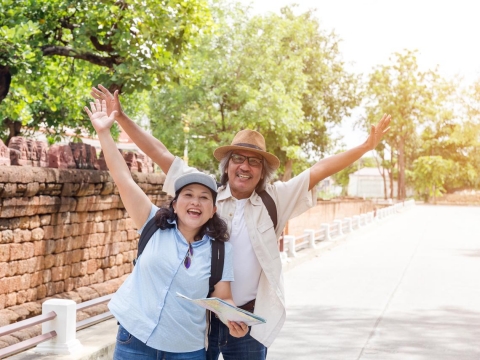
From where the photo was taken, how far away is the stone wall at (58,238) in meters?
8.76

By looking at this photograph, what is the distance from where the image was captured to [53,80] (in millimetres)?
20047

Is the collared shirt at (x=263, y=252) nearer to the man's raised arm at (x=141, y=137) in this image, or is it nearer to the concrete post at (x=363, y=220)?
the man's raised arm at (x=141, y=137)

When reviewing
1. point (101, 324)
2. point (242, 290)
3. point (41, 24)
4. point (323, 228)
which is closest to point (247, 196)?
point (242, 290)

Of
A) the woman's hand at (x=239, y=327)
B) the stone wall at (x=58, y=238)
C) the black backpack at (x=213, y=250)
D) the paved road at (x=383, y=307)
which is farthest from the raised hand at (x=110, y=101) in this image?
the stone wall at (x=58, y=238)

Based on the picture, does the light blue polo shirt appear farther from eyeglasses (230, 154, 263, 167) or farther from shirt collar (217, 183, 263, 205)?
eyeglasses (230, 154, 263, 167)

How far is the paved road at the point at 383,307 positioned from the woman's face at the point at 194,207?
15.2ft

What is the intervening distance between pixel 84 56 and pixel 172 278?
12.7 meters

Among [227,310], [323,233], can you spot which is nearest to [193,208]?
[227,310]

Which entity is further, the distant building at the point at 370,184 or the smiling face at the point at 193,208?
the distant building at the point at 370,184

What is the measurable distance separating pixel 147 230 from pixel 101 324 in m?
5.56

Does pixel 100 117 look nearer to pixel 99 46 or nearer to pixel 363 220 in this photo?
pixel 99 46

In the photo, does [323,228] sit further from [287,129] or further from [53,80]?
[287,129]

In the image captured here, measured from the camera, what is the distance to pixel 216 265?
3451mm

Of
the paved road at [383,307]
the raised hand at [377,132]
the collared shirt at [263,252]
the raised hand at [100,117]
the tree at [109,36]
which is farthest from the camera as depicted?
the tree at [109,36]
